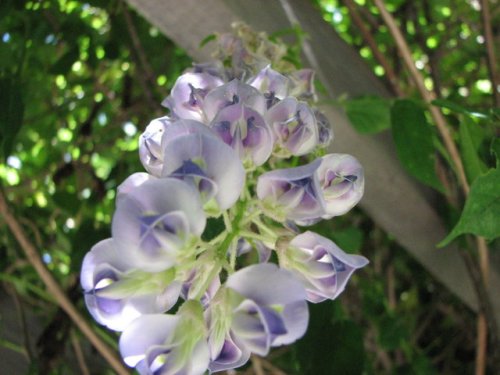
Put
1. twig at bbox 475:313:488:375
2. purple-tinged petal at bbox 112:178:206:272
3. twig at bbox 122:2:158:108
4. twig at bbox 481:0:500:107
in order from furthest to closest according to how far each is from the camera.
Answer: twig at bbox 122:2:158:108
twig at bbox 481:0:500:107
twig at bbox 475:313:488:375
purple-tinged petal at bbox 112:178:206:272

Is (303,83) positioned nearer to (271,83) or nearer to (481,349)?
(271,83)

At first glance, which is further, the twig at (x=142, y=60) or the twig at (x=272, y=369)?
the twig at (x=142, y=60)

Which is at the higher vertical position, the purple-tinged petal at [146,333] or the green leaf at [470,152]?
the purple-tinged petal at [146,333]

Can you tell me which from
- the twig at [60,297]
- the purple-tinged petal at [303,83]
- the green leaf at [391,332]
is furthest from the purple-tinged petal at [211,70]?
the green leaf at [391,332]


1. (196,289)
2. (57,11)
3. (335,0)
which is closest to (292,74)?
(196,289)

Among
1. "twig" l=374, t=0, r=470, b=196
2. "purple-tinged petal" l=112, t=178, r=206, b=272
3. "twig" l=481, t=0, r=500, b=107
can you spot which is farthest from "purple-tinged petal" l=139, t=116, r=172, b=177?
"twig" l=481, t=0, r=500, b=107

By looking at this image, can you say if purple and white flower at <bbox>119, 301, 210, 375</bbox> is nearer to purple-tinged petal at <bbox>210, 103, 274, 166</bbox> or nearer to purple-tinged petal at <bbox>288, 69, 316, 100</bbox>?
purple-tinged petal at <bbox>210, 103, 274, 166</bbox>

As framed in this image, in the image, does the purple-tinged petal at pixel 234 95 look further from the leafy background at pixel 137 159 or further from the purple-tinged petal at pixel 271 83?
the leafy background at pixel 137 159
